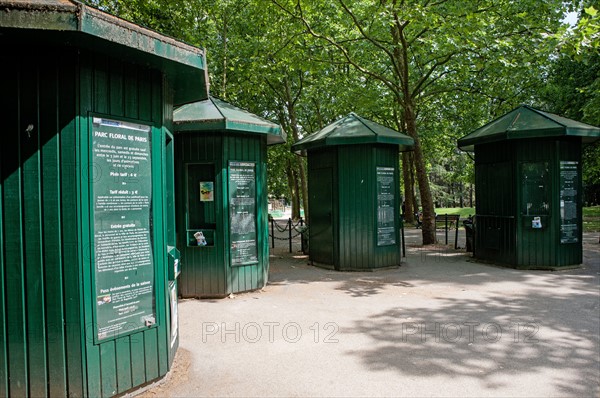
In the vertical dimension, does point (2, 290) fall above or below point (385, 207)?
below

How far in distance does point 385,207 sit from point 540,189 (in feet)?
12.1

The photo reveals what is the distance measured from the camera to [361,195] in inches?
418

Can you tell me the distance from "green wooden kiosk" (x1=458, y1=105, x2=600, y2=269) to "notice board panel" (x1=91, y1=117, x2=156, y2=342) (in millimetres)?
8979

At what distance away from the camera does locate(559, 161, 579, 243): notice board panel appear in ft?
34.0

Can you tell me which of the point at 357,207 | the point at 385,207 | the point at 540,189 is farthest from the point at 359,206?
the point at 540,189

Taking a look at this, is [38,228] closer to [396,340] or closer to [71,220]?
[71,220]

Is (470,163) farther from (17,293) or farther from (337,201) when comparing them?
(17,293)

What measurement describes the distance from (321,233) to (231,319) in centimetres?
519

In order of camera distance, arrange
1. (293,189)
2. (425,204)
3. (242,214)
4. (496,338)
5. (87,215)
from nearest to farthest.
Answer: (87,215) → (496,338) → (242,214) → (425,204) → (293,189)

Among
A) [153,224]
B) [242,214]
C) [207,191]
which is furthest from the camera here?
[242,214]

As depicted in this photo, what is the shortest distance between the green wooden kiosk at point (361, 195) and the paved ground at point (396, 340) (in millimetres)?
1434

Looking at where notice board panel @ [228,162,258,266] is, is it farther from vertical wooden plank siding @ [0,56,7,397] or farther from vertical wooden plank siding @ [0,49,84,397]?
vertical wooden plank siding @ [0,56,7,397]

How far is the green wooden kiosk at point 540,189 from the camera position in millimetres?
10258

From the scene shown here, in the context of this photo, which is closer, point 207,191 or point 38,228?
point 38,228
